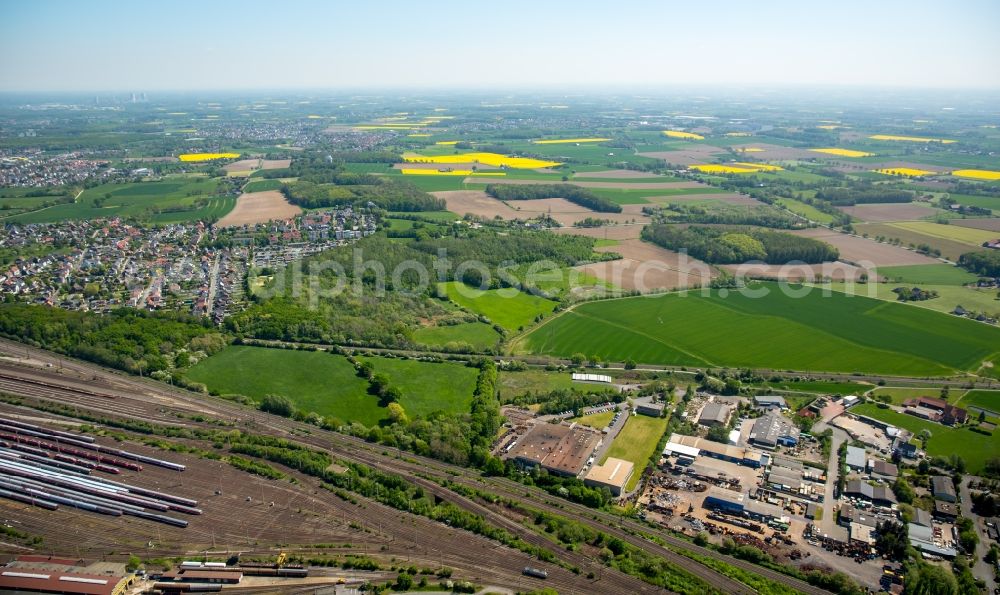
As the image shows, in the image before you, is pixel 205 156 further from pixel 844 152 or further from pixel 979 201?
pixel 844 152

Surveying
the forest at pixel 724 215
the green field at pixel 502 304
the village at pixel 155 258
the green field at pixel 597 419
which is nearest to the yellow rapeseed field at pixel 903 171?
the forest at pixel 724 215

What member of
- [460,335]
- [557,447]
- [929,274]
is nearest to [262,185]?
[460,335]

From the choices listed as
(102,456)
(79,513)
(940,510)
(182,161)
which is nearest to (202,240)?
(102,456)

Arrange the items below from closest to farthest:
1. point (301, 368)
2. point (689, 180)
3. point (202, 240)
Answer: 1. point (301, 368)
2. point (202, 240)
3. point (689, 180)

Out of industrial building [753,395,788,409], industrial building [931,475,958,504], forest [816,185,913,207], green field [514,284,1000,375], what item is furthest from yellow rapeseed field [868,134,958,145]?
industrial building [931,475,958,504]

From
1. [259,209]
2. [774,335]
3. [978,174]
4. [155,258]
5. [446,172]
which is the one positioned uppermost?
[446,172]

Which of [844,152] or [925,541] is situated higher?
[844,152]

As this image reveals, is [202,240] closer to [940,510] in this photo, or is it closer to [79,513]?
[79,513]

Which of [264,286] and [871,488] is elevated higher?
[264,286]
